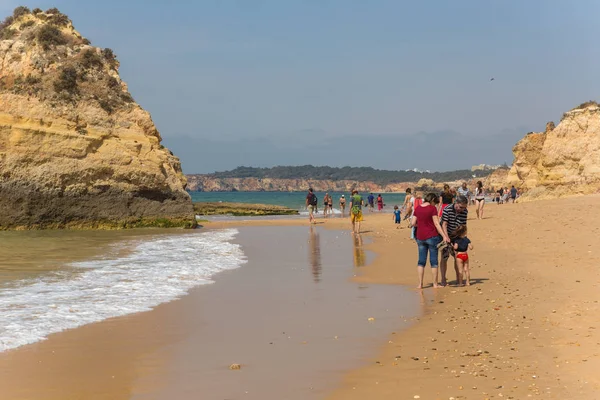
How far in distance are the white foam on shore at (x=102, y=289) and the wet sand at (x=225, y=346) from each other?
1.30 feet

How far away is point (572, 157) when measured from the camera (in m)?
44.7

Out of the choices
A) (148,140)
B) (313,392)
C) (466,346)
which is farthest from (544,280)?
(148,140)

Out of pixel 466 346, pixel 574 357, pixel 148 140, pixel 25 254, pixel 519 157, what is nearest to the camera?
pixel 574 357

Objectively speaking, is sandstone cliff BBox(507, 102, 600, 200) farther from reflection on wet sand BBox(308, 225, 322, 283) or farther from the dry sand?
the dry sand

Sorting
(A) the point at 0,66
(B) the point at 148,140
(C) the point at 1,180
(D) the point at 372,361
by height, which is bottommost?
(D) the point at 372,361

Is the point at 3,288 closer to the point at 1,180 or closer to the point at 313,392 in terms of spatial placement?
the point at 313,392

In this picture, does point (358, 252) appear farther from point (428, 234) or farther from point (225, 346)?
point (225, 346)

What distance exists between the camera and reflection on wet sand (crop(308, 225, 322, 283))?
13.1m

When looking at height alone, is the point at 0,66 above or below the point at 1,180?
above

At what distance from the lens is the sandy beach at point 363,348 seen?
5.37 m

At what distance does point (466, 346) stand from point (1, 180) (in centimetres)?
2265

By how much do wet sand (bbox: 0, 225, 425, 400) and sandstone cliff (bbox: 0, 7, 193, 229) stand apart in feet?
53.1

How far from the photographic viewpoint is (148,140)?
28469 mm

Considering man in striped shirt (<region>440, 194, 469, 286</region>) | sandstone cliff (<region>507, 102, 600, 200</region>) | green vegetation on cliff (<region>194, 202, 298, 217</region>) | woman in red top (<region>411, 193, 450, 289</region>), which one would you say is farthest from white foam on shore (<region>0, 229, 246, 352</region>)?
sandstone cliff (<region>507, 102, 600, 200</region>)
